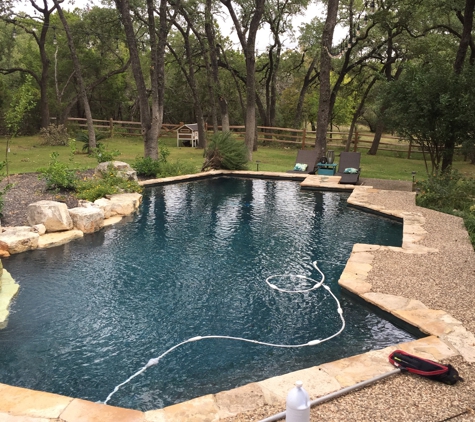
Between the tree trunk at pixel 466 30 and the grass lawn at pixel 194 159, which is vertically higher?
the tree trunk at pixel 466 30

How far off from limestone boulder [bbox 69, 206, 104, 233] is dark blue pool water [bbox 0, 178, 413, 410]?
260 millimetres

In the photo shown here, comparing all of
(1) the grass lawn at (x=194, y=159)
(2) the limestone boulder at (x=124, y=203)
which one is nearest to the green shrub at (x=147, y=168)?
(1) the grass lawn at (x=194, y=159)

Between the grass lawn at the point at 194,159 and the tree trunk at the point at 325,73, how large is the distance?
1586 millimetres

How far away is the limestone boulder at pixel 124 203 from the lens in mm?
8773

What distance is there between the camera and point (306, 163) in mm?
13781

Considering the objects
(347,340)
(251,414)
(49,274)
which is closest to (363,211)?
(347,340)

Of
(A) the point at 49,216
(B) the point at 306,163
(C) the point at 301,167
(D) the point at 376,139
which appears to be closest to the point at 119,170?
(A) the point at 49,216

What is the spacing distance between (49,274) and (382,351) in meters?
4.27

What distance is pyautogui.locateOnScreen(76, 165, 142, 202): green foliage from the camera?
932 cm

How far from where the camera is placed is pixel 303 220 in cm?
868

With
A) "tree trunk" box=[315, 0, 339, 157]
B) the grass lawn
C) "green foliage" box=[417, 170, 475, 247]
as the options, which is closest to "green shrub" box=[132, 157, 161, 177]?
the grass lawn

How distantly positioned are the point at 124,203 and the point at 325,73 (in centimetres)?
814

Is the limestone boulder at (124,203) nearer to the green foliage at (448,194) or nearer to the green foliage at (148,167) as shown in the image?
the green foliage at (148,167)

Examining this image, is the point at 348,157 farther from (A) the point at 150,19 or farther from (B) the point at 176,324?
(B) the point at 176,324
